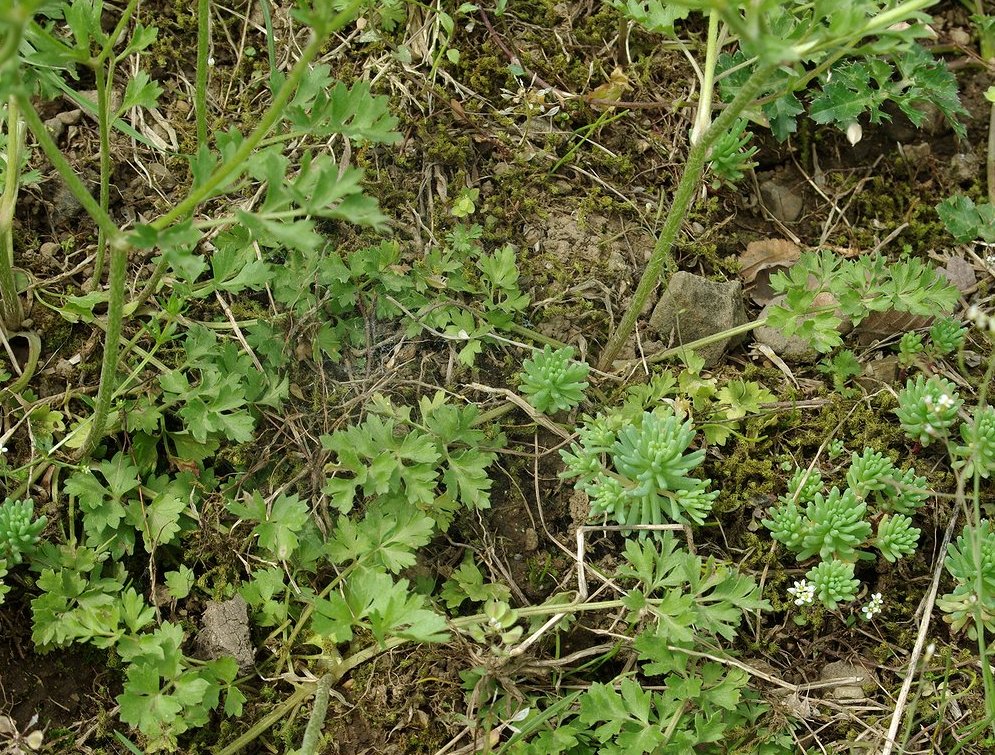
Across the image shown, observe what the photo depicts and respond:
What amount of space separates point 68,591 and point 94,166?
1.59 meters

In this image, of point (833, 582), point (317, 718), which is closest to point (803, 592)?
point (833, 582)

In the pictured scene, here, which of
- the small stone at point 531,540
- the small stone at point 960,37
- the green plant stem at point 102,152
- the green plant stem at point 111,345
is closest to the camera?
the green plant stem at point 111,345

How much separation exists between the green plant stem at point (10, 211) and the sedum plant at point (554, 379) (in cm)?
A: 169

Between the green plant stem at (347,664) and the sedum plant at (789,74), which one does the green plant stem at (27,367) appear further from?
the sedum plant at (789,74)

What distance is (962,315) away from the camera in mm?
3562

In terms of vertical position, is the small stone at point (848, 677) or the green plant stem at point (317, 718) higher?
the green plant stem at point (317, 718)

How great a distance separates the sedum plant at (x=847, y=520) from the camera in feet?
9.67

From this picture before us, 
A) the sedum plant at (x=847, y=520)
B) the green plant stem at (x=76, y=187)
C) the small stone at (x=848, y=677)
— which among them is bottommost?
the small stone at (x=848, y=677)

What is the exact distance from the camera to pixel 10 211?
2881 millimetres

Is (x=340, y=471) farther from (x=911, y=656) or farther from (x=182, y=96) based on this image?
(x=911, y=656)

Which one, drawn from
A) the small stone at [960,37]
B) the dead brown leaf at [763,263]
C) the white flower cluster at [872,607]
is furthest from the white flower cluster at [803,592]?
the small stone at [960,37]

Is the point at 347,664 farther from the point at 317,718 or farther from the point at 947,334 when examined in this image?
the point at 947,334

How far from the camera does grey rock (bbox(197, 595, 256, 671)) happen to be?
9.22 feet

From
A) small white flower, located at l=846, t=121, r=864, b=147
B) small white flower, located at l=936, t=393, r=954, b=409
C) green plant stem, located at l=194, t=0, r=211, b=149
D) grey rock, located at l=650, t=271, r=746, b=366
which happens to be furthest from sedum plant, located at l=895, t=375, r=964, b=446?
green plant stem, located at l=194, t=0, r=211, b=149
